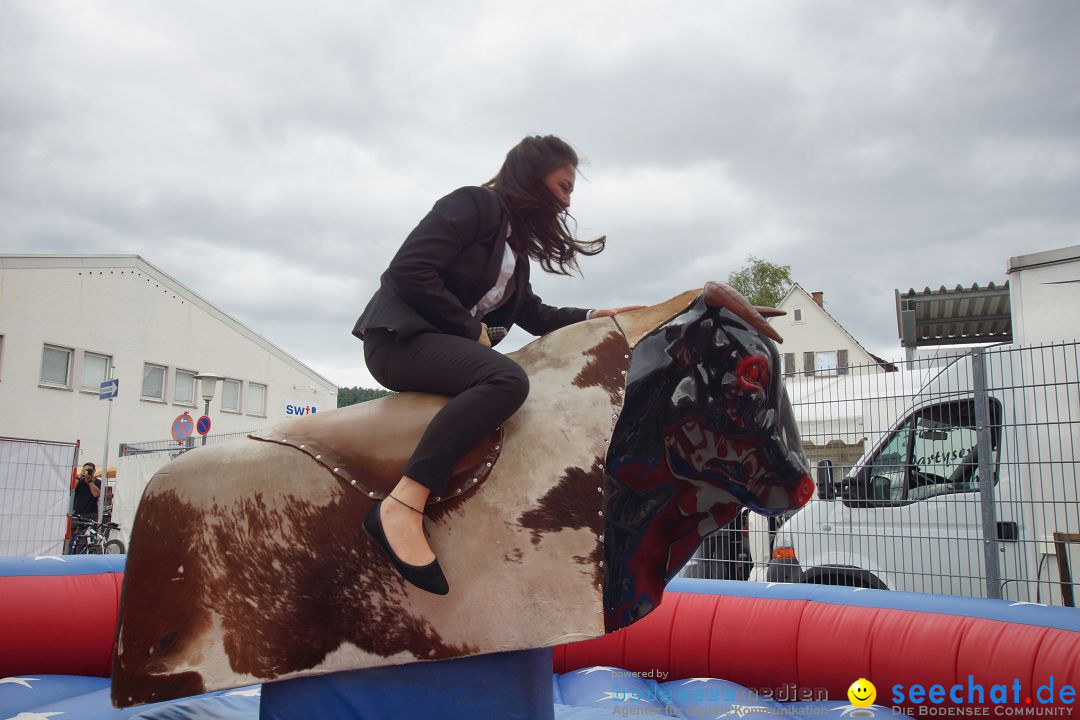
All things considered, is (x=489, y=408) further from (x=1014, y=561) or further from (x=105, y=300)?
(x=105, y=300)

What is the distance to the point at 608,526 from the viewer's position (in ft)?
5.81

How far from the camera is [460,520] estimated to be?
5.54 ft

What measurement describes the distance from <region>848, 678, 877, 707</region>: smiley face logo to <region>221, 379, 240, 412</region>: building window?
25.0 m

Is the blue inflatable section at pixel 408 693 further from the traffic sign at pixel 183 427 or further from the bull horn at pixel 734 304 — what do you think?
the traffic sign at pixel 183 427

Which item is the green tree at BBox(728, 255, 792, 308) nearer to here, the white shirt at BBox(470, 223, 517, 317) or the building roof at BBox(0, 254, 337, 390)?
the building roof at BBox(0, 254, 337, 390)

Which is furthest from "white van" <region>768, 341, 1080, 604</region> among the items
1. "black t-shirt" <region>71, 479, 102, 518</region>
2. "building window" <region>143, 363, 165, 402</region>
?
"building window" <region>143, 363, 165, 402</region>

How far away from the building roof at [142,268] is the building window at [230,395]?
1769mm

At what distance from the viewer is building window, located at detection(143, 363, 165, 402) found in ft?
76.0

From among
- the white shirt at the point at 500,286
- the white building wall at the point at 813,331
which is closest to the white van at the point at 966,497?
the white shirt at the point at 500,286

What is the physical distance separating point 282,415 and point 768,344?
28376 mm

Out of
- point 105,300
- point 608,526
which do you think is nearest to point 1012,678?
point 608,526

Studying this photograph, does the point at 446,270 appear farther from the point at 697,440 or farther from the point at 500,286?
the point at 697,440

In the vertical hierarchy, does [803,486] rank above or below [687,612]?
above

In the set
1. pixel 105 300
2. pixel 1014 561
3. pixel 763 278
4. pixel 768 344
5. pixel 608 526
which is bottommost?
pixel 1014 561
